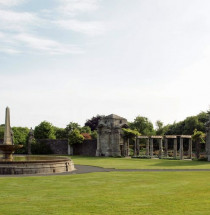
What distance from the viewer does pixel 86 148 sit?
60906 millimetres

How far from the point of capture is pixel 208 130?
44.3 meters

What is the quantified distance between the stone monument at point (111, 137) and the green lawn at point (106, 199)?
38467 mm

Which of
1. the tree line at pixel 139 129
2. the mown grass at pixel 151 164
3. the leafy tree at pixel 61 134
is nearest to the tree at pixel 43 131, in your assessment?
the tree line at pixel 139 129

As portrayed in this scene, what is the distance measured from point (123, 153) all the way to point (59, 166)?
3153 centimetres

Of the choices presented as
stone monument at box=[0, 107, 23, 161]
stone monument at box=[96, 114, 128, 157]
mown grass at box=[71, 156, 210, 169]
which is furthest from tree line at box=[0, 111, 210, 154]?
stone monument at box=[0, 107, 23, 161]

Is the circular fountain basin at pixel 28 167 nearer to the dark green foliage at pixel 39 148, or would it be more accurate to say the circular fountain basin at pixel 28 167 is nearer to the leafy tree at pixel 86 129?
the dark green foliage at pixel 39 148

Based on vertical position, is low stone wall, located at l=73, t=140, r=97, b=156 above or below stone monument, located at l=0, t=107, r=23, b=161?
below

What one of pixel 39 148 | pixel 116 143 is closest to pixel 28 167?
pixel 116 143

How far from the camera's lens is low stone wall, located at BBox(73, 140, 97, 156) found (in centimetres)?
6000

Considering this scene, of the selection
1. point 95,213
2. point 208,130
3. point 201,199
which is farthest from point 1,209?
point 208,130

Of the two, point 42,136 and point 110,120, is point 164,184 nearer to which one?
point 110,120

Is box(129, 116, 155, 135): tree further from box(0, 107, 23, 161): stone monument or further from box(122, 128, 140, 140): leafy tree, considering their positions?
box(0, 107, 23, 161): stone monument

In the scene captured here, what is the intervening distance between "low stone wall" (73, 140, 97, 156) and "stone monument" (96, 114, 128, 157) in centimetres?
245

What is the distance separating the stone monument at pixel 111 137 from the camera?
185 ft
